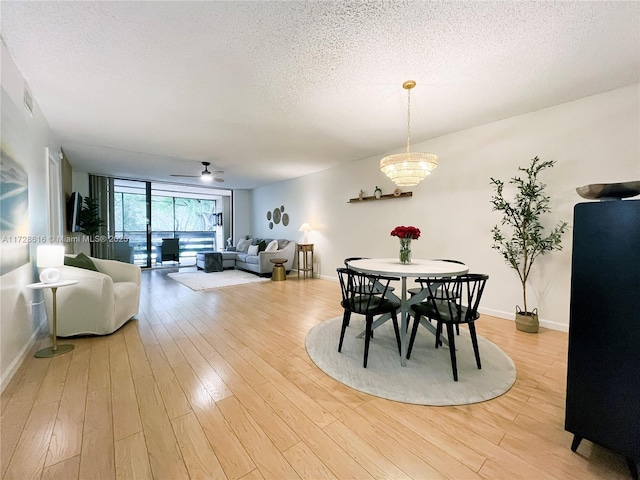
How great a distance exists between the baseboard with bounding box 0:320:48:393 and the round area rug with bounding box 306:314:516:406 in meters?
A: 2.26

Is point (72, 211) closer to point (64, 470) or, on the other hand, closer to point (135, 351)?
point (135, 351)

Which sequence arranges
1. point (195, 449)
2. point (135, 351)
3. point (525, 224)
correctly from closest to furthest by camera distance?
point (195, 449), point (135, 351), point (525, 224)

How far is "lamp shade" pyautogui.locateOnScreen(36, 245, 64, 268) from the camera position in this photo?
2.33m

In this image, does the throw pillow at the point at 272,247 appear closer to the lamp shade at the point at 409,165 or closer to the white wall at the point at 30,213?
the white wall at the point at 30,213

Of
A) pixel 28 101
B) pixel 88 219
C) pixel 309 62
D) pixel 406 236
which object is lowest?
pixel 406 236

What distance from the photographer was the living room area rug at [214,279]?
5359 millimetres

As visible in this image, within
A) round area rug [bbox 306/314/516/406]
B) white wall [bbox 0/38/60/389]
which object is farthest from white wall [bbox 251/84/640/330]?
white wall [bbox 0/38/60/389]

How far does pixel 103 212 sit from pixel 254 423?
306 inches

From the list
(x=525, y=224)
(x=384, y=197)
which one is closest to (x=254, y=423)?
(x=525, y=224)

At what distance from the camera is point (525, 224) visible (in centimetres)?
297

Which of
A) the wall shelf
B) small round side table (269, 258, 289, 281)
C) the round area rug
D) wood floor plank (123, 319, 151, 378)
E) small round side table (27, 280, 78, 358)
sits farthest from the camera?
small round side table (269, 258, 289, 281)

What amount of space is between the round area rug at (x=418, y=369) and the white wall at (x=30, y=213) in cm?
238

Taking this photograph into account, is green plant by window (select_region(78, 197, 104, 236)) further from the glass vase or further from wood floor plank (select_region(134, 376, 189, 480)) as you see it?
the glass vase

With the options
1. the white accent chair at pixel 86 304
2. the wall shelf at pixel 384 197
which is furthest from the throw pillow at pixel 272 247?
the white accent chair at pixel 86 304
